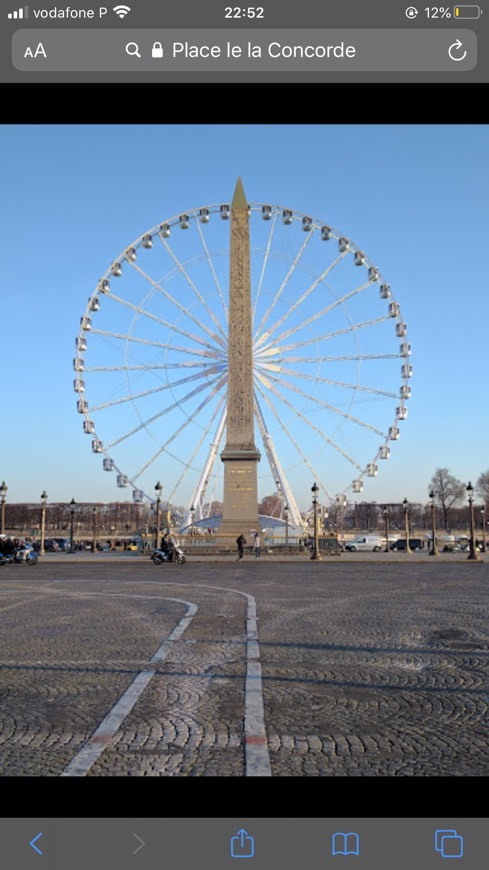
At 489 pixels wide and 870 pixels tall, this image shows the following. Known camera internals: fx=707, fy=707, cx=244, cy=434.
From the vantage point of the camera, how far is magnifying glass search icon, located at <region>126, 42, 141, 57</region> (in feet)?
6.73

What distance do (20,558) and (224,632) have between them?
26.6m

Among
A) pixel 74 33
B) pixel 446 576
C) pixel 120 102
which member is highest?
pixel 74 33

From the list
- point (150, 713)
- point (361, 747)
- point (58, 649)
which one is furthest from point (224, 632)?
point (361, 747)

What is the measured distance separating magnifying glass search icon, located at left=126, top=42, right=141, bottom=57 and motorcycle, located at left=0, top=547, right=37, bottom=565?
3392 cm

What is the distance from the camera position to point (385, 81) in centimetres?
206

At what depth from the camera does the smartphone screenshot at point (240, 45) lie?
200cm
